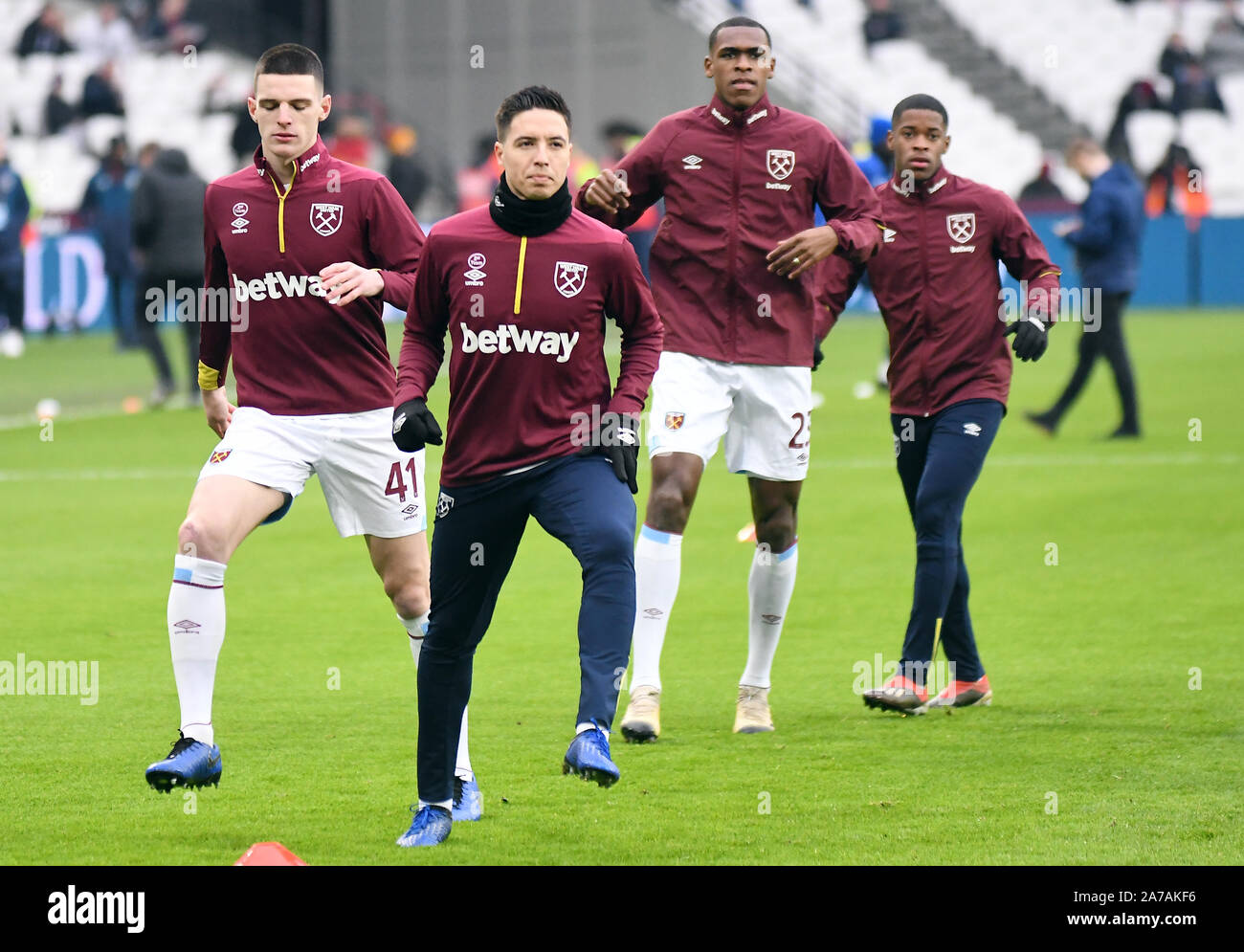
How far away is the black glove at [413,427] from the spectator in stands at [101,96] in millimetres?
Answer: 29710

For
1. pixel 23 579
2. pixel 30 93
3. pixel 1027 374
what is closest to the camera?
pixel 23 579

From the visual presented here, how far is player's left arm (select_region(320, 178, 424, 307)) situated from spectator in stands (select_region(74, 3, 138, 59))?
30.9 m

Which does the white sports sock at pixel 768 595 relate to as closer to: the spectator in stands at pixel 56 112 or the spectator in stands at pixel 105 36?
the spectator in stands at pixel 56 112

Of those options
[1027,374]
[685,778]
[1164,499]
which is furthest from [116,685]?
[1027,374]

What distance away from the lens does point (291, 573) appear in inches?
429

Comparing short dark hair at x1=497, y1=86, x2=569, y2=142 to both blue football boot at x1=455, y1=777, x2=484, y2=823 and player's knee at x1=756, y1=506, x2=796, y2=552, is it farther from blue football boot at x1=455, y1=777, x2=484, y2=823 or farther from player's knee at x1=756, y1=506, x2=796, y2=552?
player's knee at x1=756, y1=506, x2=796, y2=552

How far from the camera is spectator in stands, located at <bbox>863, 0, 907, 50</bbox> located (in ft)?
119

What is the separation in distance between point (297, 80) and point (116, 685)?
2.91 meters

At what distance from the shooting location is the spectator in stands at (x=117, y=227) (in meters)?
25.6

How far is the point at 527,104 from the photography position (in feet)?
17.9

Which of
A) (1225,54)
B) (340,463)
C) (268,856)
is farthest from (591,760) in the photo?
(1225,54)

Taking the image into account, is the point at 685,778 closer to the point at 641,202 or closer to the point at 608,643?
the point at 608,643

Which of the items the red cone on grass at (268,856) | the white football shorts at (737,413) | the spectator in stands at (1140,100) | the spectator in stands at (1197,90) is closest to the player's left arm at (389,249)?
the white football shorts at (737,413)

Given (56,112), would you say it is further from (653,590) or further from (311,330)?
(311,330)
